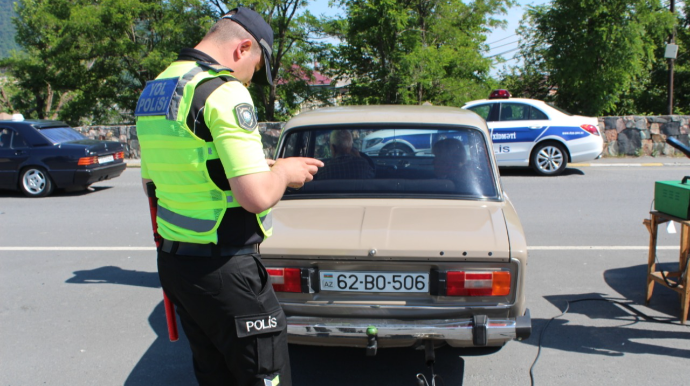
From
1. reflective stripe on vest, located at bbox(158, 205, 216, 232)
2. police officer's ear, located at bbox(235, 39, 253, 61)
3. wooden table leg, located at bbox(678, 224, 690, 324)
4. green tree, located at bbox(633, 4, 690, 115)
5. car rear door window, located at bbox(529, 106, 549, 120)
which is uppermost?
green tree, located at bbox(633, 4, 690, 115)

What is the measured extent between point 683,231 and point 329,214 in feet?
9.13

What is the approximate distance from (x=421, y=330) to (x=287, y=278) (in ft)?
2.51

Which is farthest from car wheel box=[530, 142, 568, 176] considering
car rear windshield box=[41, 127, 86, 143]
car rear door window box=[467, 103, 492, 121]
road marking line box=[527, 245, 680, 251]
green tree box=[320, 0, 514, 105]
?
car rear windshield box=[41, 127, 86, 143]

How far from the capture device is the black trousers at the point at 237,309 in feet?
6.83

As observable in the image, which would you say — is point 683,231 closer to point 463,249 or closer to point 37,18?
point 463,249

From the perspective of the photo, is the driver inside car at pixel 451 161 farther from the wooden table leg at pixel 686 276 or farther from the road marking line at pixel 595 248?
the road marking line at pixel 595 248

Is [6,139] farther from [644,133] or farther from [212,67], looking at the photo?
[644,133]

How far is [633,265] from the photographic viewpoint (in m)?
5.79

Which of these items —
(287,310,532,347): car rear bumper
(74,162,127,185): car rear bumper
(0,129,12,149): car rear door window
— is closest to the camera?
(287,310,532,347): car rear bumper

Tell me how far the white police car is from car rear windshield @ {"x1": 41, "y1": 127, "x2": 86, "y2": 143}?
8.46 metres

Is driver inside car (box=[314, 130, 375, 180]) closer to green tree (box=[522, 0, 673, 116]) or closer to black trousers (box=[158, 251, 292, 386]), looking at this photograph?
black trousers (box=[158, 251, 292, 386])

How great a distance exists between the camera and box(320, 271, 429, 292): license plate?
10.2ft

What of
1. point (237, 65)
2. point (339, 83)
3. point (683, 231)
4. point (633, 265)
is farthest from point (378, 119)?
point (339, 83)

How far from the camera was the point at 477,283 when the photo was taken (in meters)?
3.08
